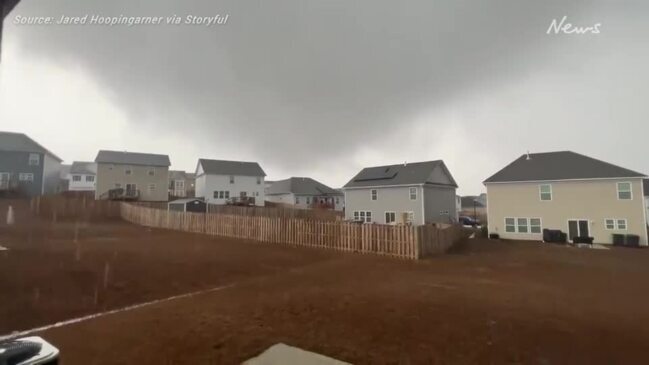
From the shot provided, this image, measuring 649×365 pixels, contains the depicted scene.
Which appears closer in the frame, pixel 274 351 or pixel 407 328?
pixel 274 351

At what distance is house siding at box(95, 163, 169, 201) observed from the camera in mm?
40594

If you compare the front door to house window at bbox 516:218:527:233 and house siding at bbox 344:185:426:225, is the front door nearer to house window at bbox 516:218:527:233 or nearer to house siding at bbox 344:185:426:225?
house window at bbox 516:218:527:233

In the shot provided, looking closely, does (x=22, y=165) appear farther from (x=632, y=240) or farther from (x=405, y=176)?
(x=632, y=240)

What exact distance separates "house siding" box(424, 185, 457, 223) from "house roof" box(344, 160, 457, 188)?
2.41ft

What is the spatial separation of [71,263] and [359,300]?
10.3 m

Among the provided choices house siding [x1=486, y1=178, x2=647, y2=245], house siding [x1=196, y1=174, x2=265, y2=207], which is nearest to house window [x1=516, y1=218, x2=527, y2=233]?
house siding [x1=486, y1=178, x2=647, y2=245]

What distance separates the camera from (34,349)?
1938 mm

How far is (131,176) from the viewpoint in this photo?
42.2 m

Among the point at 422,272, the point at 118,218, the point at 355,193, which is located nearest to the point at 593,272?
the point at 422,272

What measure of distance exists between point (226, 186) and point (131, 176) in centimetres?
1235

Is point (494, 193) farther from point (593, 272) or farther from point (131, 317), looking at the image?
point (131, 317)

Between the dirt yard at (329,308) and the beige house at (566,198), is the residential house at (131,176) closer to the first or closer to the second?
the dirt yard at (329,308)

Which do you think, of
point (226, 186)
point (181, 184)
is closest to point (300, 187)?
point (226, 186)

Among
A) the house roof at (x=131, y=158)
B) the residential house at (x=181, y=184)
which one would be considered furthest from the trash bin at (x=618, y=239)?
the residential house at (x=181, y=184)
